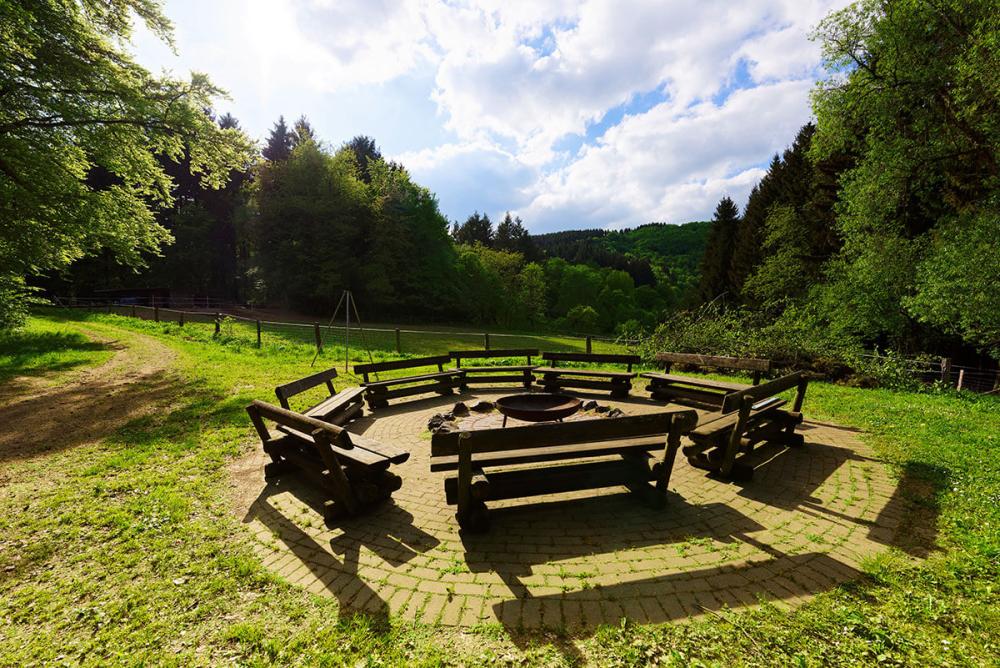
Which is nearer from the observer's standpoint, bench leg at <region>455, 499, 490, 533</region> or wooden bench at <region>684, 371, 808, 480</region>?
bench leg at <region>455, 499, 490, 533</region>

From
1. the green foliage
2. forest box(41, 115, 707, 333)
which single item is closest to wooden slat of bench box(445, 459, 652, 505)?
the green foliage

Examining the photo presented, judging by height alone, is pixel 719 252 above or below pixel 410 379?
above

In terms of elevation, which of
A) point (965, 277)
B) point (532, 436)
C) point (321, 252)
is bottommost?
point (532, 436)

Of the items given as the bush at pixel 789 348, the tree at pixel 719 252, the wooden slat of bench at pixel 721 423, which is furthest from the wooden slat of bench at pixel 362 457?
the tree at pixel 719 252

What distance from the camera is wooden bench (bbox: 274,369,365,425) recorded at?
585 centimetres

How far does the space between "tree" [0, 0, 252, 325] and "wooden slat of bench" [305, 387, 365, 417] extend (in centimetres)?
1222

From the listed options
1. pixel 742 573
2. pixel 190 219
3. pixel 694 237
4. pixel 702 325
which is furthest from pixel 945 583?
pixel 694 237

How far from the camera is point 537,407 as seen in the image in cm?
604

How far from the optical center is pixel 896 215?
15820 mm

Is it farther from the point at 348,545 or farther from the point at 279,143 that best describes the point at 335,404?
the point at 279,143

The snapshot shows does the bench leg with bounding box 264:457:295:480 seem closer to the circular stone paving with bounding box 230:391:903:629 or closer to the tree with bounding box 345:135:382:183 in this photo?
the circular stone paving with bounding box 230:391:903:629

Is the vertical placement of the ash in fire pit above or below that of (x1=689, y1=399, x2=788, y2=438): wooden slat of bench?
below

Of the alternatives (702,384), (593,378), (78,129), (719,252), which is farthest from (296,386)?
(719,252)

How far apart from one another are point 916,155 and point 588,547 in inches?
758
